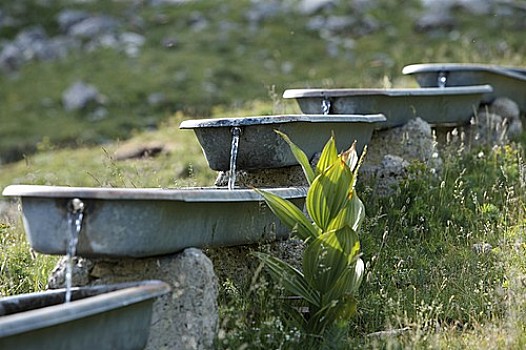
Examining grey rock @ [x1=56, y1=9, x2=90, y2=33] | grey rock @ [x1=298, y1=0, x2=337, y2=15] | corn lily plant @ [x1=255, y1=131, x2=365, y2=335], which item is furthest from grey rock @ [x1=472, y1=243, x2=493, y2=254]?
grey rock @ [x1=56, y1=9, x2=90, y2=33]

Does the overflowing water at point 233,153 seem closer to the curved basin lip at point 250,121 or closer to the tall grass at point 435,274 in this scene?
the curved basin lip at point 250,121

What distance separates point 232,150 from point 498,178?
91.2 inches

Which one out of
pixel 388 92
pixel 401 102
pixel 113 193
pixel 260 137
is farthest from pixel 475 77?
pixel 113 193

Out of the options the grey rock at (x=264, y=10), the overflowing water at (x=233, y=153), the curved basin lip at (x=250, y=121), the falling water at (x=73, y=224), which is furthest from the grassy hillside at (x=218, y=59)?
the falling water at (x=73, y=224)

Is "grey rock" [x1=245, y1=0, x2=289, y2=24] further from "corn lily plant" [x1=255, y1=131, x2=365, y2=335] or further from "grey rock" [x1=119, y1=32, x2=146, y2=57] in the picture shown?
"corn lily plant" [x1=255, y1=131, x2=365, y2=335]

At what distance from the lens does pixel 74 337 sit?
346 centimetres

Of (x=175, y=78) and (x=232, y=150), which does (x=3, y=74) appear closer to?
(x=175, y=78)

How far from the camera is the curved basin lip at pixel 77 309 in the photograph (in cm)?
319

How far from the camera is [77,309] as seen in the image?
3.36m

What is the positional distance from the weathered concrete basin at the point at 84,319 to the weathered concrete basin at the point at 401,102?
116 inches

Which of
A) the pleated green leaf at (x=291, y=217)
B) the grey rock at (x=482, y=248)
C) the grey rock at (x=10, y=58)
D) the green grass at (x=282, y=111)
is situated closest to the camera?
the pleated green leaf at (x=291, y=217)

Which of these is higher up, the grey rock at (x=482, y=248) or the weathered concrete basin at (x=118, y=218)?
the weathered concrete basin at (x=118, y=218)

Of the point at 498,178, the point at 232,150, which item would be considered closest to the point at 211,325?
the point at 232,150

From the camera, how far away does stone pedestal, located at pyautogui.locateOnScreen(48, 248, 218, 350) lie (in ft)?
13.6
